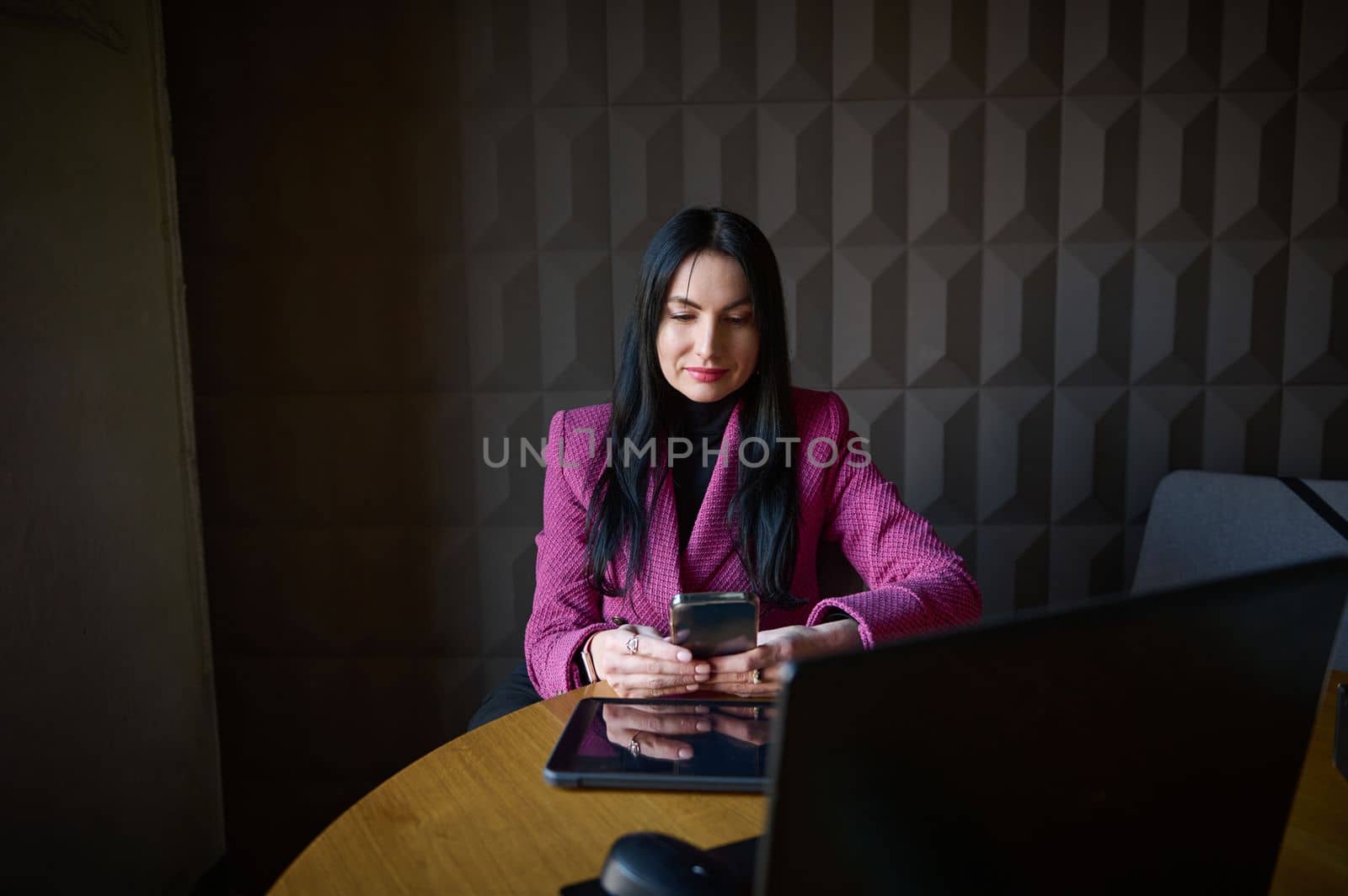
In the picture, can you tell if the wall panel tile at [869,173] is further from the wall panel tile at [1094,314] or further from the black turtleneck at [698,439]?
the black turtleneck at [698,439]

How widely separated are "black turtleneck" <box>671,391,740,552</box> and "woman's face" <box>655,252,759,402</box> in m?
0.08

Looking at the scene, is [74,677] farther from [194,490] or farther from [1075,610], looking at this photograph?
[1075,610]

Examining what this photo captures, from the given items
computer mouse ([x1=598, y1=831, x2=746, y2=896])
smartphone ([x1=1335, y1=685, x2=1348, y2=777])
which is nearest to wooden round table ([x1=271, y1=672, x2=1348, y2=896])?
smartphone ([x1=1335, y1=685, x2=1348, y2=777])

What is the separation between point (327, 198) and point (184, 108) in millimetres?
450

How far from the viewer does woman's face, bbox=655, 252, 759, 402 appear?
64.3 inches

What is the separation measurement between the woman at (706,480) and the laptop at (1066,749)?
0.93 m

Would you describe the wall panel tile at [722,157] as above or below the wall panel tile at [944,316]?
above

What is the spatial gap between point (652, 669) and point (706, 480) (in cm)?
64

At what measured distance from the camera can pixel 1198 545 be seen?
2.03m

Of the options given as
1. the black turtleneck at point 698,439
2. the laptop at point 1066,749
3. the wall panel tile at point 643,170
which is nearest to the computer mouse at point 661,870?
the laptop at point 1066,749

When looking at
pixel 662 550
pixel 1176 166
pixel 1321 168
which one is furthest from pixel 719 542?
pixel 1321 168

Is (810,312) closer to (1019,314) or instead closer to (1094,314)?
(1019,314)

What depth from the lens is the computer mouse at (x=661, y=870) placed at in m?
0.67

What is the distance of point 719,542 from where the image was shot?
1.69 m
